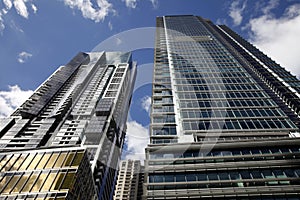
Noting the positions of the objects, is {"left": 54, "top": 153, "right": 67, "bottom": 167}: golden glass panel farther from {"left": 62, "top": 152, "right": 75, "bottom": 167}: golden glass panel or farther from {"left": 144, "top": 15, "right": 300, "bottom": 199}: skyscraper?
{"left": 144, "top": 15, "right": 300, "bottom": 199}: skyscraper

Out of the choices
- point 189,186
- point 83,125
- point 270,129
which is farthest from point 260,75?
point 83,125

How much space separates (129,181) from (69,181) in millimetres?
101068

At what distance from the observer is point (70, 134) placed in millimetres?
87562

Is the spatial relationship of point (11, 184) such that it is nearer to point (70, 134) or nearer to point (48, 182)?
point (48, 182)

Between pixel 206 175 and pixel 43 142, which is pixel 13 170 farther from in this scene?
pixel 43 142

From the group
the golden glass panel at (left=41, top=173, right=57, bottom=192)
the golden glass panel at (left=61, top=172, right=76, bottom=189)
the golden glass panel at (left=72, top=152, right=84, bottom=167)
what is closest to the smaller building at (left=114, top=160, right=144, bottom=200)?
the golden glass panel at (left=72, top=152, right=84, bottom=167)

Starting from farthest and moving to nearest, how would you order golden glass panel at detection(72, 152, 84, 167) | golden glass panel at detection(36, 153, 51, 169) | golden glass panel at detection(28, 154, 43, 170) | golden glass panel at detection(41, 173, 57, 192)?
golden glass panel at detection(72, 152, 84, 167) < golden glass panel at detection(36, 153, 51, 169) < golden glass panel at detection(28, 154, 43, 170) < golden glass panel at detection(41, 173, 57, 192)

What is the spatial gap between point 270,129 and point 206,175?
15.6 metres

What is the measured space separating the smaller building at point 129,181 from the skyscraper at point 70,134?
45.5 ft

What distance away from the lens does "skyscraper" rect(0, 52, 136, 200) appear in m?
32.7

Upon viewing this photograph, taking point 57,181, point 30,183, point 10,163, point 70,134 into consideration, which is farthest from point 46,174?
point 70,134

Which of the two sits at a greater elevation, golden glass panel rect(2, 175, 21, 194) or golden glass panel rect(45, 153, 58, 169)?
golden glass panel rect(45, 153, 58, 169)

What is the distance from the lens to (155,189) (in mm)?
26453

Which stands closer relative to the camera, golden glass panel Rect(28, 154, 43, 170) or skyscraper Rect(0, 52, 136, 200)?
skyscraper Rect(0, 52, 136, 200)
